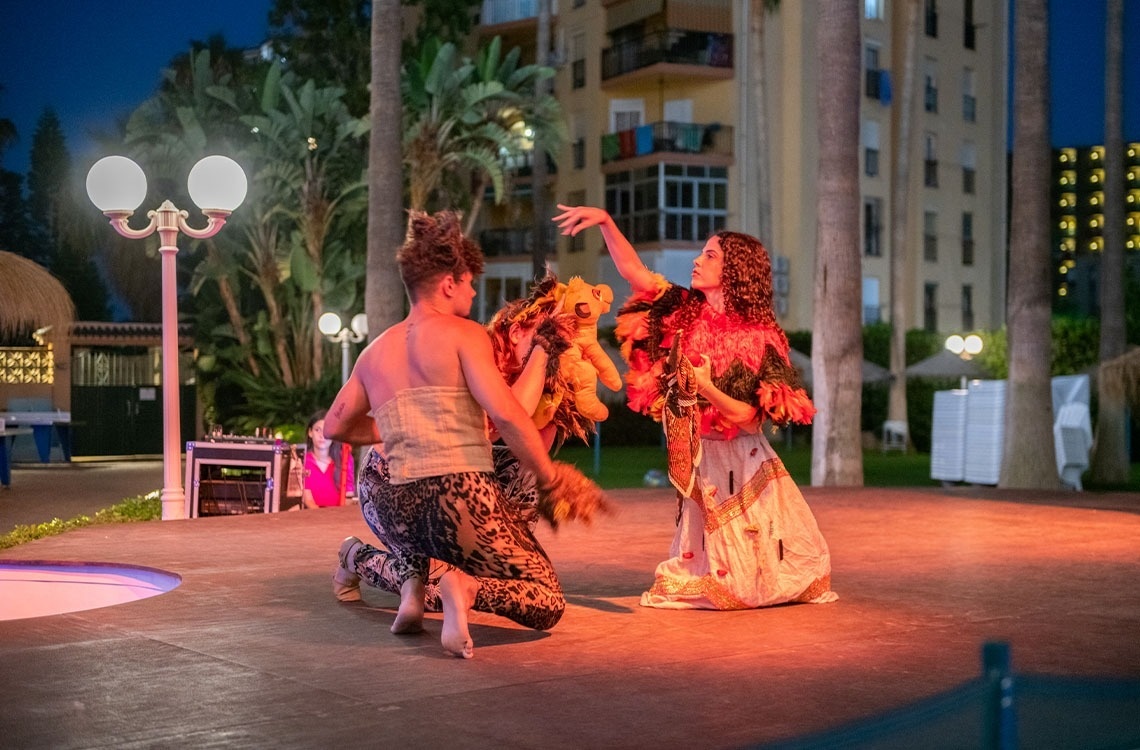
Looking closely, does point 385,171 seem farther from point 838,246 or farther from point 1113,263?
point 1113,263

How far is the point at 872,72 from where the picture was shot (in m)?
48.2

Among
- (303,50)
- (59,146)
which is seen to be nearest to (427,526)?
(303,50)

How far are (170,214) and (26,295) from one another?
7.66 m

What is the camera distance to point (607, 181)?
5138 centimetres

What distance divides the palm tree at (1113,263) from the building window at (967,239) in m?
28.1

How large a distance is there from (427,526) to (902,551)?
15.5ft

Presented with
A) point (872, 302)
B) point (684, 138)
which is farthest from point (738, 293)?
point (872, 302)

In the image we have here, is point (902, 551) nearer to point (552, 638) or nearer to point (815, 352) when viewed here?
point (552, 638)

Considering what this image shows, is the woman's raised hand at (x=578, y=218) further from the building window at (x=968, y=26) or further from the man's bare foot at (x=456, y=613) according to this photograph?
the building window at (x=968, y=26)

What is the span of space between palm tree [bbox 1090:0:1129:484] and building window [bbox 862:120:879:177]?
24.0 metres

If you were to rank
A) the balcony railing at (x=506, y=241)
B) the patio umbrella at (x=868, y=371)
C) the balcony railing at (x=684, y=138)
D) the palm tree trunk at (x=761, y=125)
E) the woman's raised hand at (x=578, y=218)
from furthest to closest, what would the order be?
the balcony railing at (x=506, y=241), the balcony railing at (x=684, y=138), the palm tree trunk at (x=761, y=125), the patio umbrella at (x=868, y=371), the woman's raised hand at (x=578, y=218)

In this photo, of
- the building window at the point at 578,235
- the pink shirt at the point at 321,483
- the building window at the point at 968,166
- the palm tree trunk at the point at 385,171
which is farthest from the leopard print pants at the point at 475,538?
the building window at the point at 968,166

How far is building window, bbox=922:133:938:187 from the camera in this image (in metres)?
50.3

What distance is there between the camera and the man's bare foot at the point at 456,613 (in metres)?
6.43
